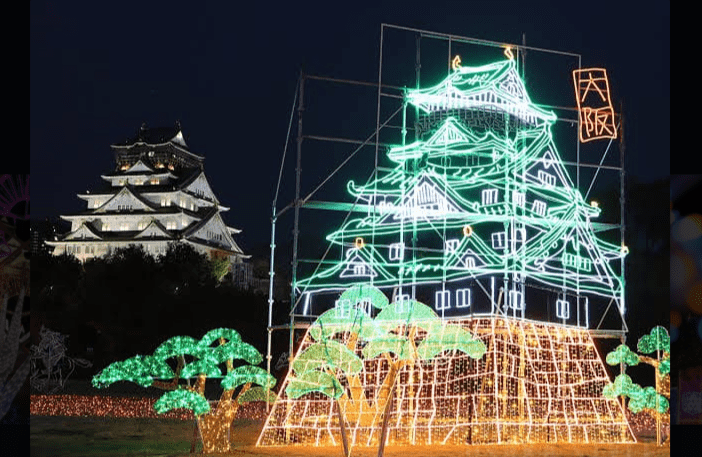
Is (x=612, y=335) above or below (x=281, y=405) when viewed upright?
above

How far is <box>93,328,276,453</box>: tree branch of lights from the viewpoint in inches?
471

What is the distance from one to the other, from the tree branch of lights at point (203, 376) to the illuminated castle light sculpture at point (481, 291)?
0.98m

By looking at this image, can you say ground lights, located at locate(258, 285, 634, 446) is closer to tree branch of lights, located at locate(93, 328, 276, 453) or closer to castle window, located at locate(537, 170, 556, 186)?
tree branch of lights, located at locate(93, 328, 276, 453)

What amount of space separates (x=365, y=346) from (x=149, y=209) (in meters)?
35.7

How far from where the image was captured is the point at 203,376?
12477 millimetres

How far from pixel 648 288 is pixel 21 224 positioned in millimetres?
20161

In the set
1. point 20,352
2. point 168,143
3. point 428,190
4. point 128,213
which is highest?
point 168,143

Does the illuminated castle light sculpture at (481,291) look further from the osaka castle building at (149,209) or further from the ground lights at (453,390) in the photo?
the osaka castle building at (149,209)

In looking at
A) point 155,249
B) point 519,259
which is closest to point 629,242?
point 519,259

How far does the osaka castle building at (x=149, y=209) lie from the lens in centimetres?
4694

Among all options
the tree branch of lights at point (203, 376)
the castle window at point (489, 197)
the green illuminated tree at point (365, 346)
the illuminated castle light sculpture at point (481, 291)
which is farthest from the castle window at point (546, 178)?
the tree branch of lights at point (203, 376)

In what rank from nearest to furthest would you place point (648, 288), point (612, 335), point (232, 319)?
point (612, 335)
point (648, 288)
point (232, 319)

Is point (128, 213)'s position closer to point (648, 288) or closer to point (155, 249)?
point (155, 249)

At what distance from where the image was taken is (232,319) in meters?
31.5
